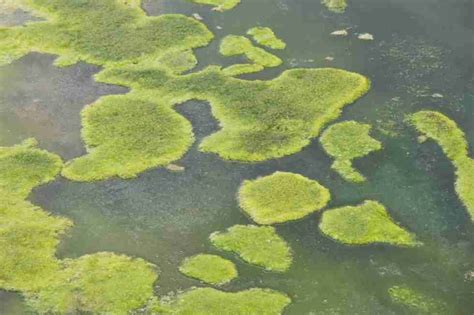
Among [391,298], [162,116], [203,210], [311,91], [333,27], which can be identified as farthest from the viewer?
[333,27]

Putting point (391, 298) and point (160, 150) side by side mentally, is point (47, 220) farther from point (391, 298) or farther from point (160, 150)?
point (391, 298)

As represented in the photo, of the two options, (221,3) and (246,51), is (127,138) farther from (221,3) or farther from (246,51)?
(221,3)

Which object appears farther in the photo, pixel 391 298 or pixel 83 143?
pixel 83 143

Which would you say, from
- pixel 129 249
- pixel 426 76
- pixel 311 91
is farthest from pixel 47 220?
pixel 426 76

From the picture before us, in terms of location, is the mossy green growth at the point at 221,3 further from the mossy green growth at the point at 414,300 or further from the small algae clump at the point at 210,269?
the mossy green growth at the point at 414,300

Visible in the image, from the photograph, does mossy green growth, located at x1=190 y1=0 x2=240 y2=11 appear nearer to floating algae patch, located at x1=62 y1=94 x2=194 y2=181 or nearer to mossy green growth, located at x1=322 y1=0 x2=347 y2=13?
mossy green growth, located at x1=322 y1=0 x2=347 y2=13
